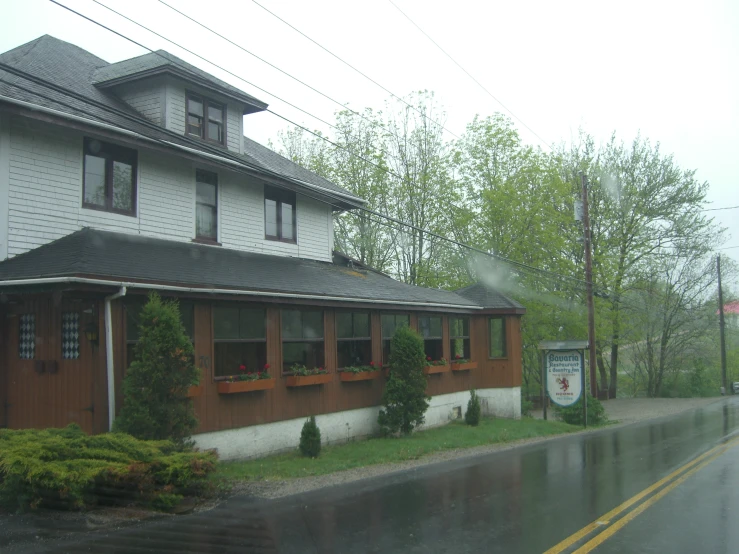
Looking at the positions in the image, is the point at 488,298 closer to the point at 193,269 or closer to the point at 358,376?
the point at 358,376

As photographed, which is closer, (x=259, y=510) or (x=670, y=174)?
(x=259, y=510)

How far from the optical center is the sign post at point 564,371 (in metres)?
21.3

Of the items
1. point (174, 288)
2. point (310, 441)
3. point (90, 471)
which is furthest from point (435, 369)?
point (90, 471)

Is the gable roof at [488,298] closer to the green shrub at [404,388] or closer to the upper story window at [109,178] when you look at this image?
the green shrub at [404,388]

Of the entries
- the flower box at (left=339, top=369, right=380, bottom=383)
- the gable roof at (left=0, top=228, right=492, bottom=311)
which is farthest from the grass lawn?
the gable roof at (left=0, top=228, right=492, bottom=311)

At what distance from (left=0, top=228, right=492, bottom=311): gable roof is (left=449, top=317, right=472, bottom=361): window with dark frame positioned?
7.59 feet

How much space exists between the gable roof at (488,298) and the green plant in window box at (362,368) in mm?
6773

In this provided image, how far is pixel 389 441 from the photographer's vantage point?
52.0 feet

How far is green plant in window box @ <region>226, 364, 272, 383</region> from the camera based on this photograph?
42.1ft

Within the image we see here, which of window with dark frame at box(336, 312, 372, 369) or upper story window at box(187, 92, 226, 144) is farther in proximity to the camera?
upper story window at box(187, 92, 226, 144)

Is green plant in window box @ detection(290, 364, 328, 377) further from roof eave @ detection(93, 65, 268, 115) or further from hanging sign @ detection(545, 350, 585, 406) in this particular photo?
Answer: hanging sign @ detection(545, 350, 585, 406)

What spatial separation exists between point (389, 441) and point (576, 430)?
8000 millimetres

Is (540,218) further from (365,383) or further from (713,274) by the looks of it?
(713,274)

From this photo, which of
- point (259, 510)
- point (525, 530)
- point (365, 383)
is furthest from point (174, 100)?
point (525, 530)
